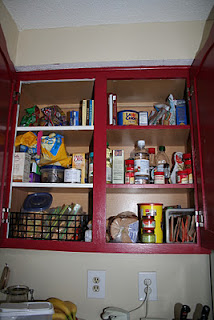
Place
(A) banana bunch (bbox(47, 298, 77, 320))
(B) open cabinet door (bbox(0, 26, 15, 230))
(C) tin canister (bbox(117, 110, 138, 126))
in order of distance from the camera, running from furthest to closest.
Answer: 1. (C) tin canister (bbox(117, 110, 138, 126))
2. (B) open cabinet door (bbox(0, 26, 15, 230))
3. (A) banana bunch (bbox(47, 298, 77, 320))

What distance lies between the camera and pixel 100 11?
129cm

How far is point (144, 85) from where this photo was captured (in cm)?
136

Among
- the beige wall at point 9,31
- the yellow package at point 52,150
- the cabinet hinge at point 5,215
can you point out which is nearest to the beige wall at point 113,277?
the cabinet hinge at point 5,215

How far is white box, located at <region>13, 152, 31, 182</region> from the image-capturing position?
1.25m

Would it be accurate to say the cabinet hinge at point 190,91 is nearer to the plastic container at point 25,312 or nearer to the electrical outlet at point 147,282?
the electrical outlet at point 147,282

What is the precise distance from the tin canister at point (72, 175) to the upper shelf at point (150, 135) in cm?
28

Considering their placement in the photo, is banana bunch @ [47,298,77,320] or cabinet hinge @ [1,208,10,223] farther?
cabinet hinge @ [1,208,10,223]

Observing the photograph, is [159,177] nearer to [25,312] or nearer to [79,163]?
[79,163]

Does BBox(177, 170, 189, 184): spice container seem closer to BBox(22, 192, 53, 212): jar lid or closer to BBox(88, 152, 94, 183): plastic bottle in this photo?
BBox(88, 152, 94, 183): plastic bottle

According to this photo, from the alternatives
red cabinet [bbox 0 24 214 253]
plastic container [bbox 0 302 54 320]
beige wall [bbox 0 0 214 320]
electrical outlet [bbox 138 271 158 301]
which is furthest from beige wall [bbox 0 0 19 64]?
electrical outlet [bbox 138 271 158 301]

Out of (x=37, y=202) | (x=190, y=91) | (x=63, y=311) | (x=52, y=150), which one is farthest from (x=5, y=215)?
(x=190, y=91)

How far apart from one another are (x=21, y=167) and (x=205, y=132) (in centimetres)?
93

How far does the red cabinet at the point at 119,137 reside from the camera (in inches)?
42.6

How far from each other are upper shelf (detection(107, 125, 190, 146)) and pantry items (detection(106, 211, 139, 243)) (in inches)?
18.3
